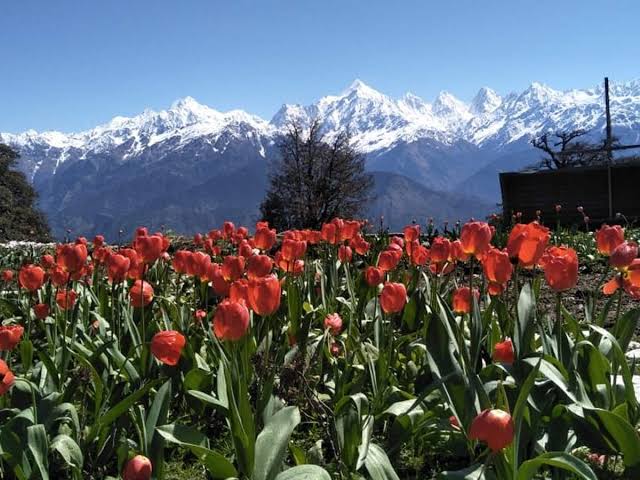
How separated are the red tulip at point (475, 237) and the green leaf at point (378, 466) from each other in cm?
89

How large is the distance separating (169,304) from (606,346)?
211 centimetres

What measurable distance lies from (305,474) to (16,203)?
142ft

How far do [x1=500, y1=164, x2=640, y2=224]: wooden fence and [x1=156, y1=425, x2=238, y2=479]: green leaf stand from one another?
17.4 metres

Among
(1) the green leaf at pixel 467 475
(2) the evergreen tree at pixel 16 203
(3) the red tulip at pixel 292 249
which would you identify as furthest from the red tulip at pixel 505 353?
(2) the evergreen tree at pixel 16 203

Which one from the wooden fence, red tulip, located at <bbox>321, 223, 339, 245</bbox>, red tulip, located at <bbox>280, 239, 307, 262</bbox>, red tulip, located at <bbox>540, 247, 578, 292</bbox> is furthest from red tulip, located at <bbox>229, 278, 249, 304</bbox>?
the wooden fence

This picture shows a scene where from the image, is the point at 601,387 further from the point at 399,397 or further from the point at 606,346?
the point at 399,397

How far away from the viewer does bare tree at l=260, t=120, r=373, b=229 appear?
43.1m

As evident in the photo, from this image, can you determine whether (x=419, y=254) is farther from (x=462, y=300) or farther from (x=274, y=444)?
(x=274, y=444)

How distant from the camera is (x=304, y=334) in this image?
3.38 m

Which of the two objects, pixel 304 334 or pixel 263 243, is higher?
pixel 263 243

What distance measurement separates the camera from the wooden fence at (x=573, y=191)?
18688 mm

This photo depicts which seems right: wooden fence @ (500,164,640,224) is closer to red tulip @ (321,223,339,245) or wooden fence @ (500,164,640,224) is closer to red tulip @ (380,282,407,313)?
red tulip @ (321,223,339,245)

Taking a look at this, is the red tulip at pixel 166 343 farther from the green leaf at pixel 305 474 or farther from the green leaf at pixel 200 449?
the green leaf at pixel 305 474

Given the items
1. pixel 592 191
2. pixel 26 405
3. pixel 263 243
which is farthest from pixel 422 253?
pixel 592 191
